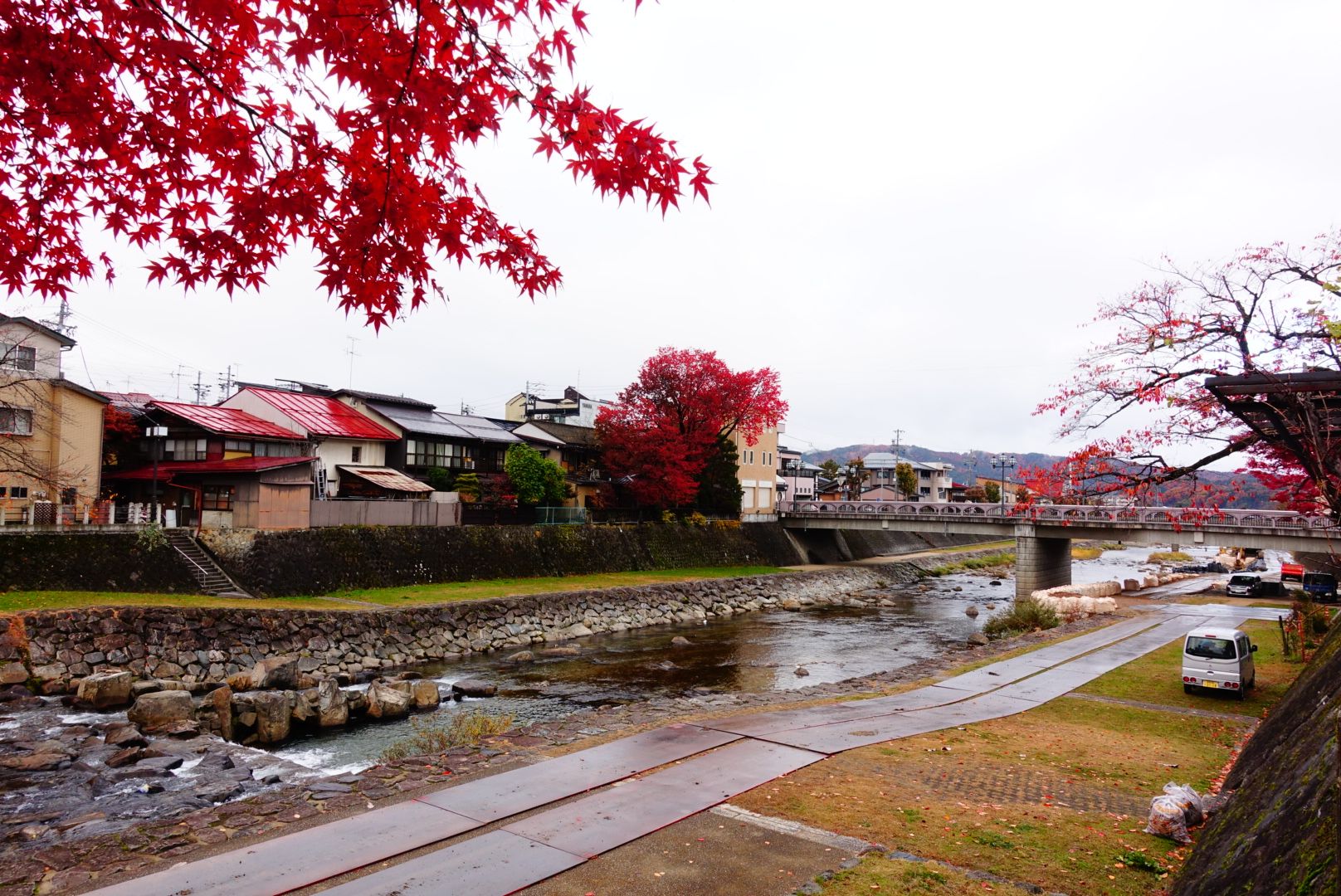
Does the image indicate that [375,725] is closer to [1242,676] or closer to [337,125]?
[337,125]

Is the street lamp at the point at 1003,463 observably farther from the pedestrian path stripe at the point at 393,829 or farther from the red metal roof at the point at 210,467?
the pedestrian path stripe at the point at 393,829

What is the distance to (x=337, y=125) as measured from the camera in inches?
256

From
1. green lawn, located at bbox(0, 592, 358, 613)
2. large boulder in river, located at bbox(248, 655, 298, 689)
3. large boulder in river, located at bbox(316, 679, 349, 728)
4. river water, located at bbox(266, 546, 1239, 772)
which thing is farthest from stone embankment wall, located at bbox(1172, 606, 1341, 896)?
green lawn, located at bbox(0, 592, 358, 613)

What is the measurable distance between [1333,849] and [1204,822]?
6.73m

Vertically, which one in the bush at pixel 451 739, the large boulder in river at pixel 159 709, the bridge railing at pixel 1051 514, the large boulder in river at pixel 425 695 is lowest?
the large boulder in river at pixel 425 695

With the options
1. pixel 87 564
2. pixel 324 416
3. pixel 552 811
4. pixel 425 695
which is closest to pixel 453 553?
pixel 324 416

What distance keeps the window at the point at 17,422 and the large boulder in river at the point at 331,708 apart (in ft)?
61.2

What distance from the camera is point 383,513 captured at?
34.0 m

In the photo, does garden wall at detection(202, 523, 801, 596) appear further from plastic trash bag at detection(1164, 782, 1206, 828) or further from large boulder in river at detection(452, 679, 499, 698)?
plastic trash bag at detection(1164, 782, 1206, 828)

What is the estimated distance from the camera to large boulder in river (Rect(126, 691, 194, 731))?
16.8 meters

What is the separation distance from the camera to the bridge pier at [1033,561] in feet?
144

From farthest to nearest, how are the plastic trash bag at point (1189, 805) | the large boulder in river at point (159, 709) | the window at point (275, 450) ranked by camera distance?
the window at point (275, 450), the large boulder in river at point (159, 709), the plastic trash bag at point (1189, 805)

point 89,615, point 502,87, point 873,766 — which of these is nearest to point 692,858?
point 873,766

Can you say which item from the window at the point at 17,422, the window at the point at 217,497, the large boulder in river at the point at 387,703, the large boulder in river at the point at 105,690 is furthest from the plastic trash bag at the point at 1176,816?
the window at the point at 17,422
